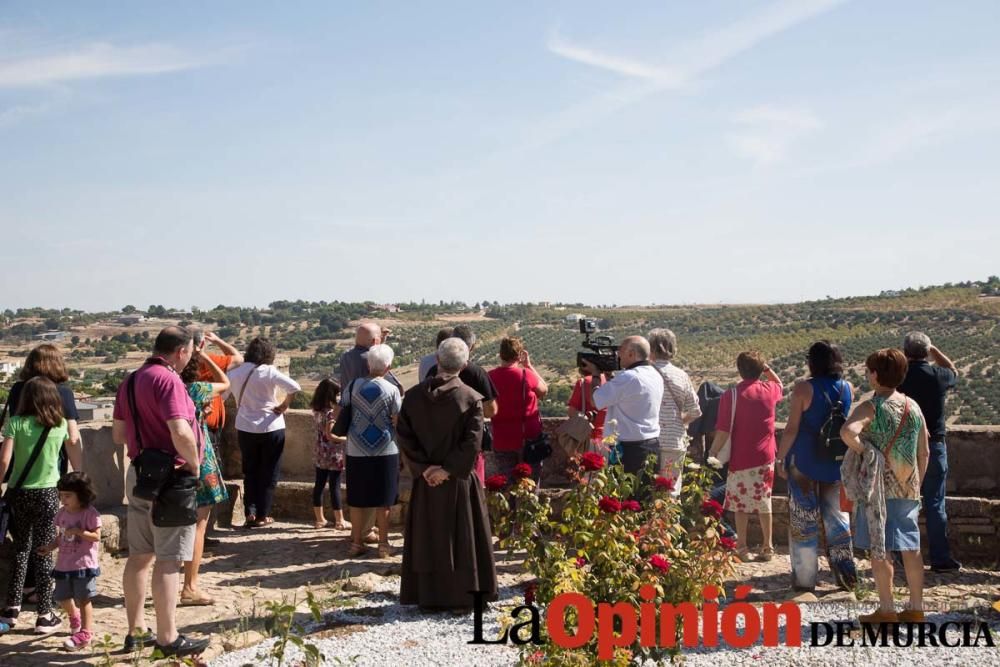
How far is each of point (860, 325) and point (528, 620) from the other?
44.3m

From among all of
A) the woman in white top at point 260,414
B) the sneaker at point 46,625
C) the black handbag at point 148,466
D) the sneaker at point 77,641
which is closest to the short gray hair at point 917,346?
the woman in white top at point 260,414

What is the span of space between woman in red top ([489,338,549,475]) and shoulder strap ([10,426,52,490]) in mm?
2970

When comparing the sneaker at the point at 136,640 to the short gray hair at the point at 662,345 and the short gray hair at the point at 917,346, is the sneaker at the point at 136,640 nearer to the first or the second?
the short gray hair at the point at 662,345

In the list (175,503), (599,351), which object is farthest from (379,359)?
(175,503)

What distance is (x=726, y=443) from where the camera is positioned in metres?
6.57

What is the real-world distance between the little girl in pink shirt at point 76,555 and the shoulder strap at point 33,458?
11.6 inches

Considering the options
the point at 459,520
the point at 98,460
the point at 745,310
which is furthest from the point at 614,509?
the point at 745,310

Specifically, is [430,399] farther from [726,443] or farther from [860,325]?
[860,325]

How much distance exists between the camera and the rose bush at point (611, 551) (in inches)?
162

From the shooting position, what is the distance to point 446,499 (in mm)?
5398

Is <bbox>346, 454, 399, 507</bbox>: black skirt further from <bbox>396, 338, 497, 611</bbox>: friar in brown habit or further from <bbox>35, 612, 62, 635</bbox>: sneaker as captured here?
<bbox>35, 612, 62, 635</bbox>: sneaker

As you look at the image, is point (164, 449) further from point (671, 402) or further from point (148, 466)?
point (671, 402)

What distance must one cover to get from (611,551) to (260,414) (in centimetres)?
383

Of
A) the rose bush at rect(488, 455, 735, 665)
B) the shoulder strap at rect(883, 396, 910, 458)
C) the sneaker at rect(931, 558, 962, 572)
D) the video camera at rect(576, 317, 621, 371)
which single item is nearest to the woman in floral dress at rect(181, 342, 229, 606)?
the rose bush at rect(488, 455, 735, 665)
